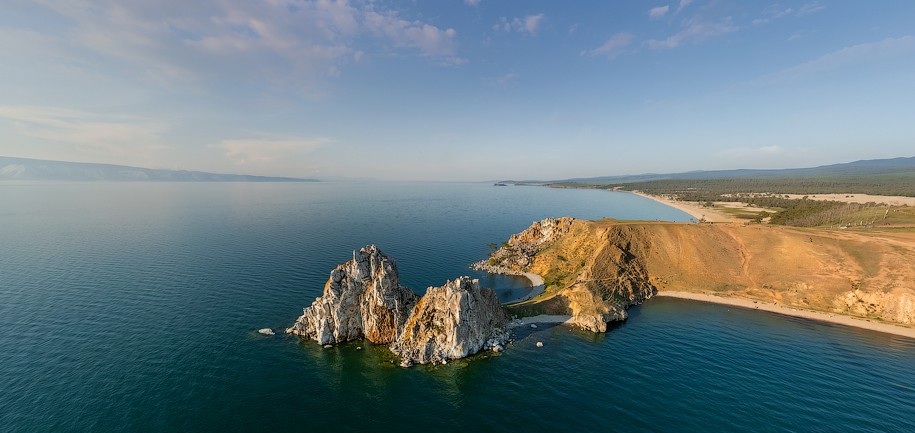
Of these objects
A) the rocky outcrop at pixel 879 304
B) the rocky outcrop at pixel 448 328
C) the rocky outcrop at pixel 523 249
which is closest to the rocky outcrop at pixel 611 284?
the rocky outcrop at pixel 523 249

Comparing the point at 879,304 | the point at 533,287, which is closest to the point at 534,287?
the point at 533,287

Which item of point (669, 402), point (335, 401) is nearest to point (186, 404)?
point (335, 401)

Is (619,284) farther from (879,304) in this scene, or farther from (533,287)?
(879,304)

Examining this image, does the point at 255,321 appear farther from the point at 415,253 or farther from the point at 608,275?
the point at 608,275

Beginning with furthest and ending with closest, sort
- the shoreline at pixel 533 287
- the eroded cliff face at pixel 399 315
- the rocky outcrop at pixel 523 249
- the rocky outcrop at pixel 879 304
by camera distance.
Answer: the rocky outcrop at pixel 523 249, the shoreline at pixel 533 287, the rocky outcrop at pixel 879 304, the eroded cliff face at pixel 399 315

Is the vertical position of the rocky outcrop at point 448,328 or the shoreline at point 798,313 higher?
the rocky outcrop at point 448,328

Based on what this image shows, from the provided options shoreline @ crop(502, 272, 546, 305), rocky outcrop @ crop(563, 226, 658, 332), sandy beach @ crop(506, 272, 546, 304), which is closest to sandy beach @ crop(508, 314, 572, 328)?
rocky outcrop @ crop(563, 226, 658, 332)

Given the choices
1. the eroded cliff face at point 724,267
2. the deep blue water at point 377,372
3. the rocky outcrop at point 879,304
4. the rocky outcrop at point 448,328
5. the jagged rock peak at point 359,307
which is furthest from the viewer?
the eroded cliff face at point 724,267

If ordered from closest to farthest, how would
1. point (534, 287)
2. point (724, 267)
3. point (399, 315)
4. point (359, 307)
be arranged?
point (399, 315) < point (359, 307) < point (534, 287) < point (724, 267)

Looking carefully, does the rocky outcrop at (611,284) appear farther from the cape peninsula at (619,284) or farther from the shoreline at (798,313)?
the shoreline at (798,313)
